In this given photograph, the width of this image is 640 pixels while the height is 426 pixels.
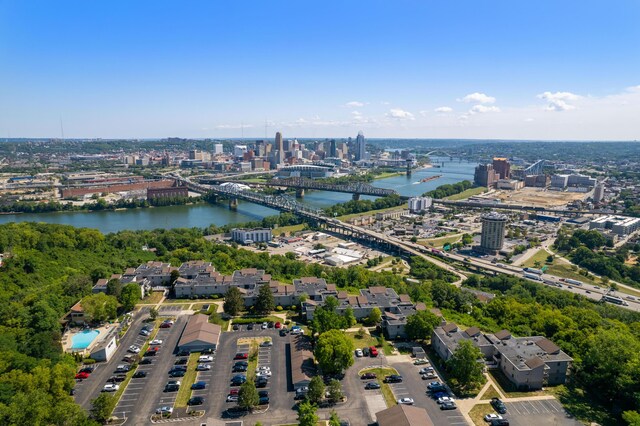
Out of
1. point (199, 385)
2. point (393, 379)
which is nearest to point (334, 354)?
point (393, 379)

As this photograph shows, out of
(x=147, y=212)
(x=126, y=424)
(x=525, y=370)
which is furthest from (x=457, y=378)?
(x=147, y=212)

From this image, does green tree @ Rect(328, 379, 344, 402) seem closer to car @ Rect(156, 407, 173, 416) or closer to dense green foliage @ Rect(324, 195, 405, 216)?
car @ Rect(156, 407, 173, 416)

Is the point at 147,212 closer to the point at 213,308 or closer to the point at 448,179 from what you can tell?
the point at 213,308

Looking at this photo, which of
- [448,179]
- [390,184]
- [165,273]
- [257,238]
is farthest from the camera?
[448,179]

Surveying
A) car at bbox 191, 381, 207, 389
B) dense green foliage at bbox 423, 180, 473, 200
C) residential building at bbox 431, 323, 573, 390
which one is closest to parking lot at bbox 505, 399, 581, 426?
residential building at bbox 431, 323, 573, 390

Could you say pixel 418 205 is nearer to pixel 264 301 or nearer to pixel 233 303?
pixel 264 301

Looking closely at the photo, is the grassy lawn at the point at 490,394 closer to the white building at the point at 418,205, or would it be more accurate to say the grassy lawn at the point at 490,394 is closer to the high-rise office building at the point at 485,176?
the white building at the point at 418,205
